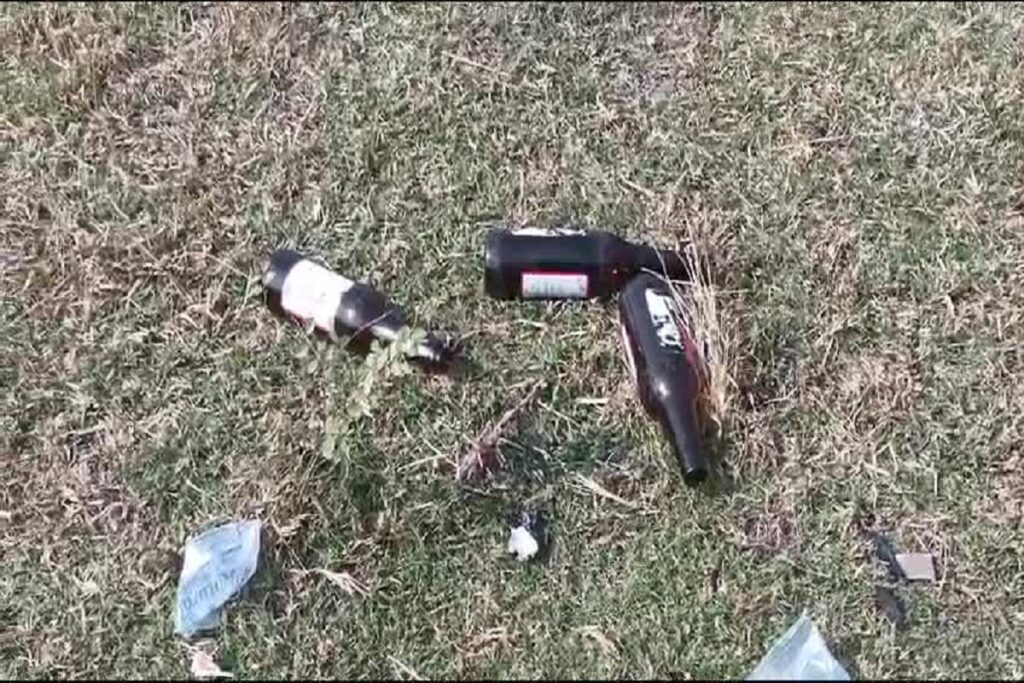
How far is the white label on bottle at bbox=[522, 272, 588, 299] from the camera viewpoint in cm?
261

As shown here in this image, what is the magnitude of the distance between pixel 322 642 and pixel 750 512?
0.78 metres

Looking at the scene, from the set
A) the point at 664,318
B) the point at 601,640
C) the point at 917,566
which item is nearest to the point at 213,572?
the point at 601,640

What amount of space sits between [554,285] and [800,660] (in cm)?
81

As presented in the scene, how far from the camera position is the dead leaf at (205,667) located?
7.70ft

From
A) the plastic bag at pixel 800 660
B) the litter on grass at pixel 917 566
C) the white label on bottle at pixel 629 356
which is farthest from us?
the white label on bottle at pixel 629 356

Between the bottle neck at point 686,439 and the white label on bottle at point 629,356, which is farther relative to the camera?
the white label on bottle at point 629,356

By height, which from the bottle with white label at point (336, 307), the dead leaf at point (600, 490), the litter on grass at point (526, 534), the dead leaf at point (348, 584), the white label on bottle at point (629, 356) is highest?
the bottle with white label at point (336, 307)

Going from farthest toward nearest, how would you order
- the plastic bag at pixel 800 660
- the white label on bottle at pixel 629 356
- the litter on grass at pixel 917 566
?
the white label on bottle at pixel 629 356
the litter on grass at pixel 917 566
the plastic bag at pixel 800 660

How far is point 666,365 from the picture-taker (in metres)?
2.49

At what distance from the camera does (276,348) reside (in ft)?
8.59

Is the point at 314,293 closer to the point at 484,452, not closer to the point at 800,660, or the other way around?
the point at 484,452

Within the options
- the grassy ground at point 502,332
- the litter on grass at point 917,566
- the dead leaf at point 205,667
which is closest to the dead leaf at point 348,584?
the grassy ground at point 502,332

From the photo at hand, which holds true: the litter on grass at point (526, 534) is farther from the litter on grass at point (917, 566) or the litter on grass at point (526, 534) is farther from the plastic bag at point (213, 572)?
the litter on grass at point (917, 566)

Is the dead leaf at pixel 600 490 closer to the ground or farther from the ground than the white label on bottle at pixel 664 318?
closer to the ground
